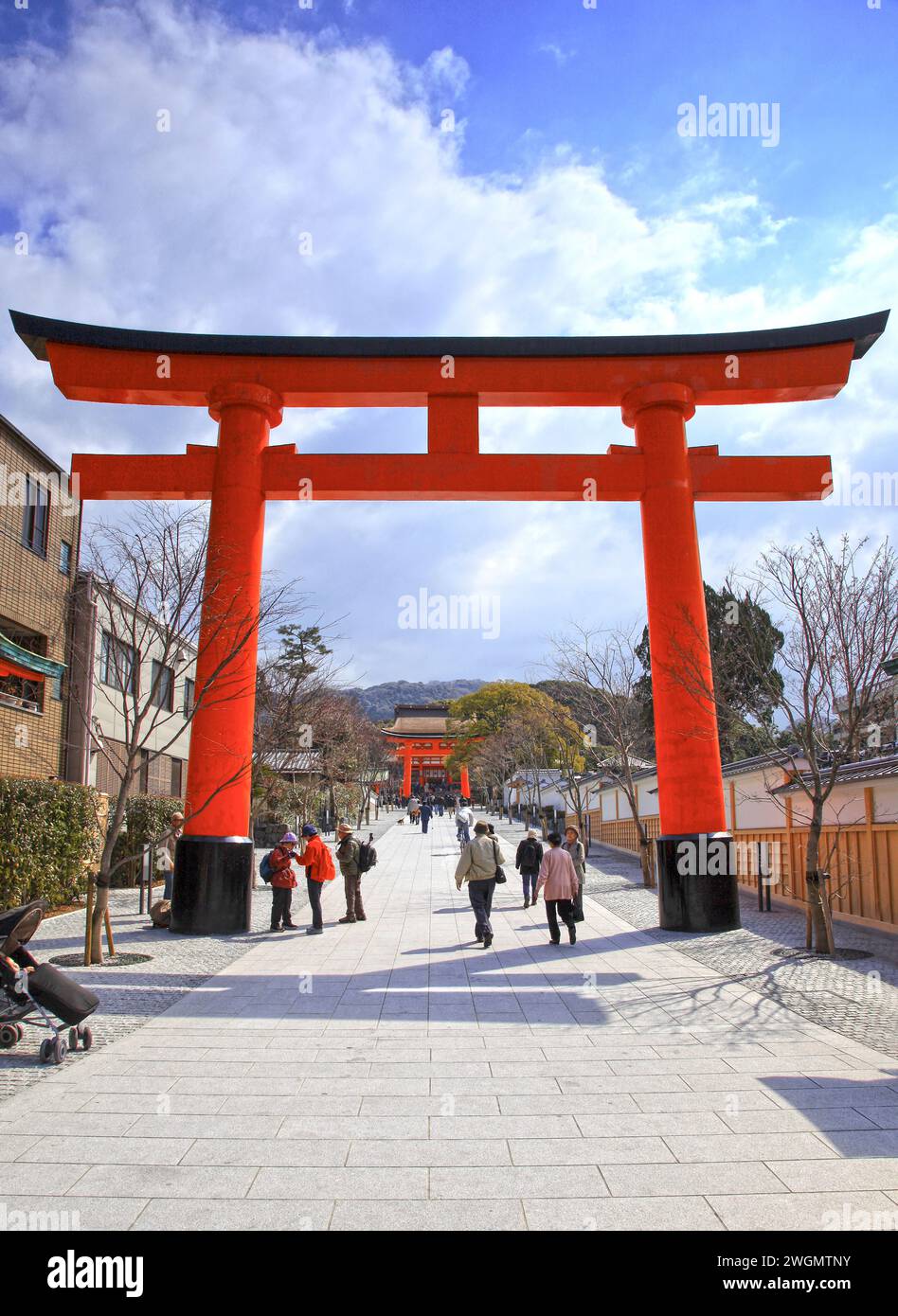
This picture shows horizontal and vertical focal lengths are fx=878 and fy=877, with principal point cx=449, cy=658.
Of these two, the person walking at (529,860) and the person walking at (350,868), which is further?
the person walking at (529,860)

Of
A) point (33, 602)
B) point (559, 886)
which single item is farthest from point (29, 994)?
point (33, 602)

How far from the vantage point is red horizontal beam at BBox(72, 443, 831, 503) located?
1248cm

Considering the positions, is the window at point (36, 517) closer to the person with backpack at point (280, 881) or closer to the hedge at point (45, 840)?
the hedge at point (45, 840)

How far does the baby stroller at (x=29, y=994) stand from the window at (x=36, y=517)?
11.6 metres

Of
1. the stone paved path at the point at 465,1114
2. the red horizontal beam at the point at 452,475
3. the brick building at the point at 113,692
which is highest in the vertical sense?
the red horizontal beam at the point at 452,475

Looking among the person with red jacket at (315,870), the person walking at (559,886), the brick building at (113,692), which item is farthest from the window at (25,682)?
the person walking at (559,886)

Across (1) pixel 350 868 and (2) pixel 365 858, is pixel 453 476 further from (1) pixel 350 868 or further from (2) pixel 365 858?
(1) pixel 350 868

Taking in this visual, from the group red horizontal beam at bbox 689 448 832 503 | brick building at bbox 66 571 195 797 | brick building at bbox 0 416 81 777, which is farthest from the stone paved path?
brick building at bbox 0 416 81 777

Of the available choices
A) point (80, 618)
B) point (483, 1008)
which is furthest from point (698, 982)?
point (80, 618)

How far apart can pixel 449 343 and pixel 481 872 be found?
7396mm

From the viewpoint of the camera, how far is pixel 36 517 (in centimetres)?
1658

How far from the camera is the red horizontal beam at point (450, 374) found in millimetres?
12516

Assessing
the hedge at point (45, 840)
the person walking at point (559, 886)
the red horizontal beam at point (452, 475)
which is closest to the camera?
the person walking at point (559, 886)

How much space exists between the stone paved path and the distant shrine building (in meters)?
54.3
